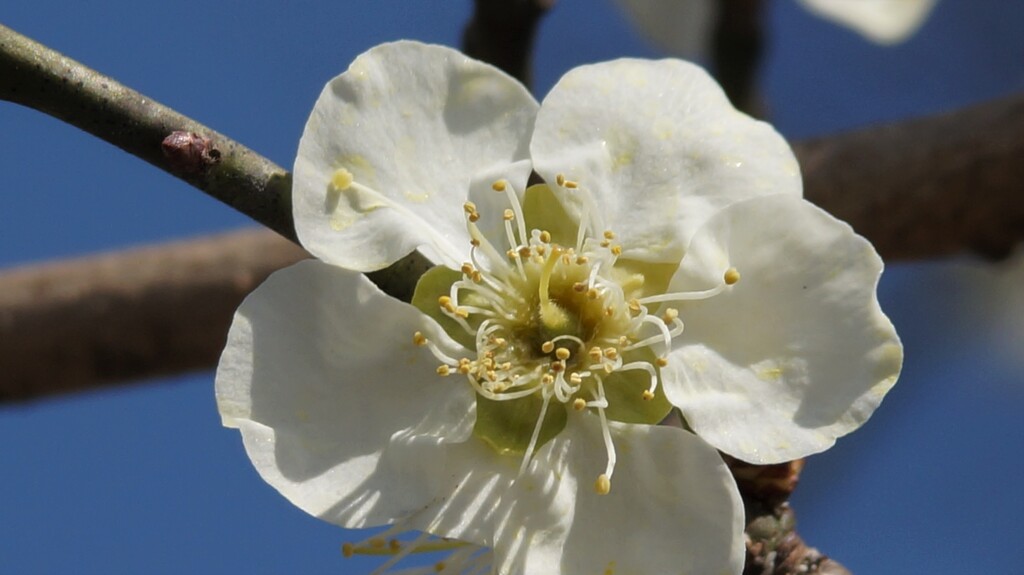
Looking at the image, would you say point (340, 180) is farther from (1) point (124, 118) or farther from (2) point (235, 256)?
(2) point (235, 256)

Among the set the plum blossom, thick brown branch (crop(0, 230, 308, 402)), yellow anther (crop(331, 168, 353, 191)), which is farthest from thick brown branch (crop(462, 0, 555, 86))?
yellow anther (crop(331, 168, 353, 191))

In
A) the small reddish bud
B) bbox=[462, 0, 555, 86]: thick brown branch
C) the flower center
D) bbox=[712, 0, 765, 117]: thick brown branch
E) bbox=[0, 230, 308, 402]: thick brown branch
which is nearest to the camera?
the small reddish bud

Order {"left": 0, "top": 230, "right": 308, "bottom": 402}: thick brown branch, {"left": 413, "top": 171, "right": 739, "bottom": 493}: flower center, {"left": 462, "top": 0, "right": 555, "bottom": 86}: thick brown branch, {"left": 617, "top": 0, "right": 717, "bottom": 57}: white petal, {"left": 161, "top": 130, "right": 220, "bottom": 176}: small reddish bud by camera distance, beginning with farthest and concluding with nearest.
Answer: {"left": 617, "top": 0, "right": 717, "bottom": 57}: white petal → {"left": 0, "top": 230, "right": 308, "bottom": 402}: thick brown branch → {"left": 462, "top": 0, "right": 555, "bottom": 86}: thick brown branch → {"left": 413, "top": 171, "right": 739, "bottom": 493}: flower center → {"left": 161, "top": 130, "right": 220, "bottom": 176}: small reddish bud

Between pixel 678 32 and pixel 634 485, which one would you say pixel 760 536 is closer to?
pixel 634 485

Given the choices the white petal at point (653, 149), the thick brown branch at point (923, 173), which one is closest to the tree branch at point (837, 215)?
the thick brown branch at point (923, 173)

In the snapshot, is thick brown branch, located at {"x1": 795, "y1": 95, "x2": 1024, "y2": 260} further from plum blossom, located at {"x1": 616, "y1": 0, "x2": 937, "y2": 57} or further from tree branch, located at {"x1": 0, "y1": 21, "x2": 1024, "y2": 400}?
plum blossom, located at {"x1": 616, "y1": 0, "x2": 937, "y2": 57}

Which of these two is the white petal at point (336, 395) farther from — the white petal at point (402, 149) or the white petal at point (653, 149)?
the white petal at point (653, 149)

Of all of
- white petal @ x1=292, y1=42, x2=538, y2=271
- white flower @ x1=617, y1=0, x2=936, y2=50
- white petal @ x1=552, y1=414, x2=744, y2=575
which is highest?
white petal @ x1=292, y1=42, x2=538, y2=271
